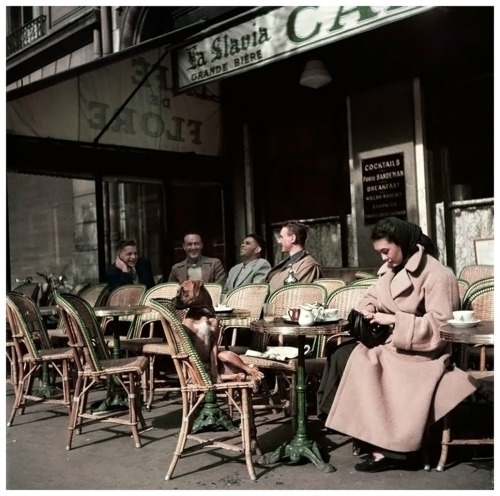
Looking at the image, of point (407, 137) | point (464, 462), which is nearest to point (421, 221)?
point (407, 137)

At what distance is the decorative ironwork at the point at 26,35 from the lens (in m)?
12.6

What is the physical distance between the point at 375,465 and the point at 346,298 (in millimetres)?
1827

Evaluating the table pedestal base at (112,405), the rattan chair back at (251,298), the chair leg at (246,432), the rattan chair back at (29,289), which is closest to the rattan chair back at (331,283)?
the rattan chair back at (251,298)

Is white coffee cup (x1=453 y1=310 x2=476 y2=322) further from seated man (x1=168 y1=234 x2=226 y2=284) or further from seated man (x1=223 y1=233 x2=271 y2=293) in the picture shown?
seated man (x1=168 y1=234 x2=226 y2=284)

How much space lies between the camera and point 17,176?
33.8 ft

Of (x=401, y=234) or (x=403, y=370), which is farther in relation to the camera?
(x=401, y=234)

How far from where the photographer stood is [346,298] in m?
5.34

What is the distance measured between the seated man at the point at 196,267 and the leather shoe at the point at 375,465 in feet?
13.9

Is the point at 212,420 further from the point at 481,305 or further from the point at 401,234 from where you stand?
the point at 481,305

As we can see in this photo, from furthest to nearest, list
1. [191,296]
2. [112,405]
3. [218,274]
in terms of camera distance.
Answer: [218,274], [112,405], [191,296]

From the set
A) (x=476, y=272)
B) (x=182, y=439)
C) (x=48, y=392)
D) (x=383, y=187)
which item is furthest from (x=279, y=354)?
(x=383, y=187)

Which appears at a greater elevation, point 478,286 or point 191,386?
point 478,286

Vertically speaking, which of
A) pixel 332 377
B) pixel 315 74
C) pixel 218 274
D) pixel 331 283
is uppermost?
pixel 315 74

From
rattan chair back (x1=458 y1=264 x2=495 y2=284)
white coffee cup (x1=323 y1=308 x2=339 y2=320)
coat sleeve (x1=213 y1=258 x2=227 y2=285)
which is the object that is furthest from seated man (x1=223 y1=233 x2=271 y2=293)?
white coffee cup (x1=323 y1=308 x2=339 y2=320)
